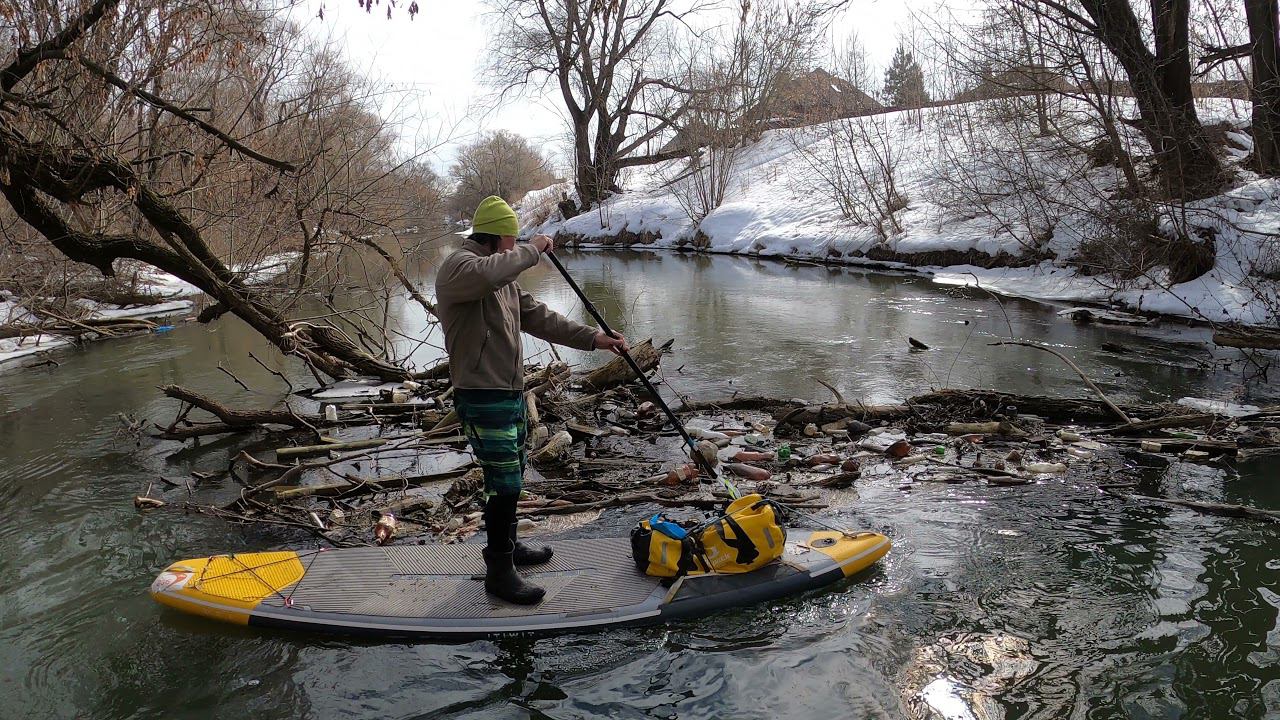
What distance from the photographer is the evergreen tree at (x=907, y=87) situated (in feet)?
93.3

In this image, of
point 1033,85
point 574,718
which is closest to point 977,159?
point 1033,85

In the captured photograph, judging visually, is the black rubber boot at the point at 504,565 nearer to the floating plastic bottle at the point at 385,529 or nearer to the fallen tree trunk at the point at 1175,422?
the floating plastic bottle at the point at 385,529

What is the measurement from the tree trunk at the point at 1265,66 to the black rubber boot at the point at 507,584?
42.7 ft

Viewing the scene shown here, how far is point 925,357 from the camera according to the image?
1057 cm

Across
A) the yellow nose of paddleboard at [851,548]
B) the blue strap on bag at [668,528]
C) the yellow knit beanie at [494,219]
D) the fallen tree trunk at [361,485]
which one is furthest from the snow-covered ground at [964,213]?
the yellow knit beanie at [494,219]

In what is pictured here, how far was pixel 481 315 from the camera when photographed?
158 inches

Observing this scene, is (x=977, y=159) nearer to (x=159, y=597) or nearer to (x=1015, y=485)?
(x=1015, y=485)

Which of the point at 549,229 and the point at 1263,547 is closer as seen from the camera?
the point at 1263,547

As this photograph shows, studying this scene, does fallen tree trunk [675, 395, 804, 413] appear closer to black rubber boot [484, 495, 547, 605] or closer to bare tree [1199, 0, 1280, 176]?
black rubber boot [484, 495, 547, 605]

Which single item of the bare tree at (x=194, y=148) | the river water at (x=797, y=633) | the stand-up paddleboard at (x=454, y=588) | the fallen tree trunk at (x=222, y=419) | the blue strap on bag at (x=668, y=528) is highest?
the bare tree at (x=194, y=148)

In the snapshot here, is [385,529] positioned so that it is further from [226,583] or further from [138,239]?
[138,239]

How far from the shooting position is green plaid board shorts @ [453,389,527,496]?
4.04 m

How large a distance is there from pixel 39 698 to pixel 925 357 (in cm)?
935

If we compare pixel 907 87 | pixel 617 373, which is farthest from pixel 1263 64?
pixel 907 87
